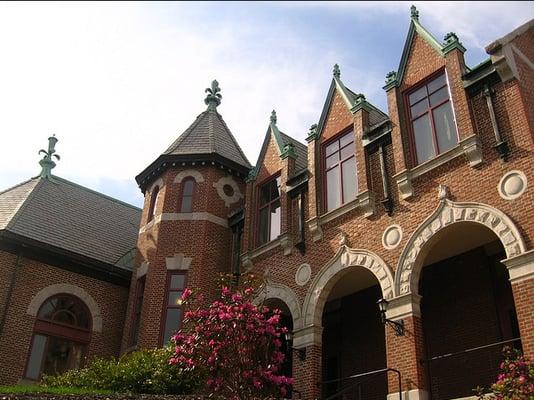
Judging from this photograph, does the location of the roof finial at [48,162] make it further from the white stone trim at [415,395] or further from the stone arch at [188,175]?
the white stone trim at [415,395]

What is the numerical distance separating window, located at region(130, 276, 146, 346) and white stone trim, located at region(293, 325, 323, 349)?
6323 mm

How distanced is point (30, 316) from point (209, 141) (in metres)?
8.98

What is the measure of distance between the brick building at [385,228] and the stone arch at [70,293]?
1107 mm

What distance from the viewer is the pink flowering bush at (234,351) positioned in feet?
42.3

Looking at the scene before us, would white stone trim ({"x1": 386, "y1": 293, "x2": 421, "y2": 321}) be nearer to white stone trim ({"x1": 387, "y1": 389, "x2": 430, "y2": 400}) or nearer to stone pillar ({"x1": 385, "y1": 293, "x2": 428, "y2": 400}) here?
stone pillar ({"x1": 385, "y1": 293, "x2": 428, "y2": 400})

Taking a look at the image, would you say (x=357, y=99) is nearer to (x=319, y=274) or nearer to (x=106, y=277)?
(x=319, y=274)

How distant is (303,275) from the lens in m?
17.8

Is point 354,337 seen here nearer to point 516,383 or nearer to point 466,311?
point 466,311

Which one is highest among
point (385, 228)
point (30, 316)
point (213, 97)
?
point (213, 97)

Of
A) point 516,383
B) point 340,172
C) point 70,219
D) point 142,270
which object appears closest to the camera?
point 516,383

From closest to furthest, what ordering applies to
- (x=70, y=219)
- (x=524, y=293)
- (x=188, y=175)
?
(x=524, y=293)
(x=188, y=175)
(x=70, y=219)

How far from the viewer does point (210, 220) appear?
850 inches

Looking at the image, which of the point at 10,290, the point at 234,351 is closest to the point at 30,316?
the point at 10,290

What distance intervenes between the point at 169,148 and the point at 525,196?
14268 millimetres
